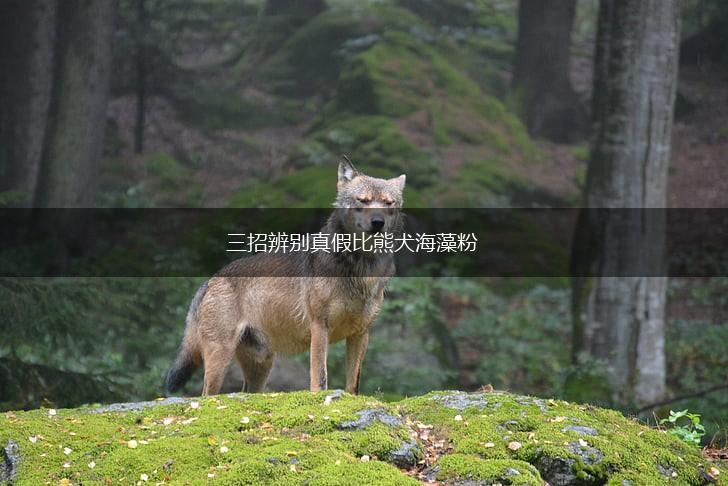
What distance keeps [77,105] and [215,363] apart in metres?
9.60

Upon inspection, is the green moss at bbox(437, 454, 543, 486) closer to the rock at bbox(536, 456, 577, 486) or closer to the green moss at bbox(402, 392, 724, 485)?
the green moss at bbox(402, 392, 724, 485)

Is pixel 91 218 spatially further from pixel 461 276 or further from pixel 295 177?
pixel 461 276

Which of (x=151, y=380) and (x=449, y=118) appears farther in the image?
(x=449, y=118)

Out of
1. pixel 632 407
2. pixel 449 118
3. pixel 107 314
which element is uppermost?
pixel 449 118

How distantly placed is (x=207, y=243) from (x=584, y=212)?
5.97 meters

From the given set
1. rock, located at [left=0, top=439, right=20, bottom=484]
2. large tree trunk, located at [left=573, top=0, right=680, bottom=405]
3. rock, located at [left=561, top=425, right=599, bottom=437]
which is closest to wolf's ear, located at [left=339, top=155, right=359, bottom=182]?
rock, located at [left=561, top=425, right=599, bottom=437]

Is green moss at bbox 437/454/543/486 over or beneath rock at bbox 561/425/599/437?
beneath

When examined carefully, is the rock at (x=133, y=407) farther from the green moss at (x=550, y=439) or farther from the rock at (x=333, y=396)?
the green moss at (x=550, y=439)

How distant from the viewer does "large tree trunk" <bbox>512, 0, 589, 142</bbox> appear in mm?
17438

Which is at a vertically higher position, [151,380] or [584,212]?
[584,212]

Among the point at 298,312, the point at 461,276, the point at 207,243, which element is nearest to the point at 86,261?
the point at 207,243

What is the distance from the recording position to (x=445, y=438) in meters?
5.23

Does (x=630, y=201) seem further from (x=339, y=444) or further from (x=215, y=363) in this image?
(x=339, y=444)

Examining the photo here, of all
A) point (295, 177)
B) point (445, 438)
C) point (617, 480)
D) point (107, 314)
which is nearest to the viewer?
point (617, 480)
